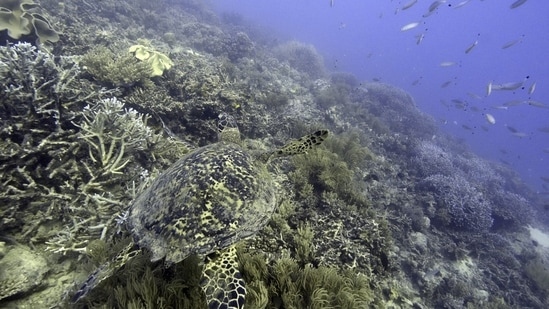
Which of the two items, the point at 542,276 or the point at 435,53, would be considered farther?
the point at 435,53

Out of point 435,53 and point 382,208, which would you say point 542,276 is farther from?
point 435,53

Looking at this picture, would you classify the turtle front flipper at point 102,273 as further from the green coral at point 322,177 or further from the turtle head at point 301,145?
the green coral at point 322,177

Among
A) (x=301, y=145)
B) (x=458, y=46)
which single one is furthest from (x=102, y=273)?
(x=458, y=46)

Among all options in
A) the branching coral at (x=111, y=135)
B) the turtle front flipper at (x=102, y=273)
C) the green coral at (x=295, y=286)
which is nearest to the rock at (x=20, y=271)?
the turtle front flipper at (x=102, y=273)

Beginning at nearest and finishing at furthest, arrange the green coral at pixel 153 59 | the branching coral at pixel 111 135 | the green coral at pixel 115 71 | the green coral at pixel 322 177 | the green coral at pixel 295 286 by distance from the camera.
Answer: the green coral at pixel 295 286 → the branching coral at pixel 111 135 → the green coral at pixel 322 177 → the green coral at pixel 115 71 → the green coral at pixel 153 59

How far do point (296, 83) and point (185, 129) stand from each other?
1133cm

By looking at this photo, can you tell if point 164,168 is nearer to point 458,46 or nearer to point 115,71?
point 115,71

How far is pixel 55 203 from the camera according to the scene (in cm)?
382

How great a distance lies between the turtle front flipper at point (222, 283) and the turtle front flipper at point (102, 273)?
0.84 m

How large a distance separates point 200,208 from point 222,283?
78 cm

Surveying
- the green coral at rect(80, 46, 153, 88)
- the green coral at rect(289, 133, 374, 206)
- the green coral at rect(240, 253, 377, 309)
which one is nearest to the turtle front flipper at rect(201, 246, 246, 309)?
the green coral at rect(240, 253, 377, 309)

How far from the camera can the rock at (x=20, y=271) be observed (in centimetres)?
287

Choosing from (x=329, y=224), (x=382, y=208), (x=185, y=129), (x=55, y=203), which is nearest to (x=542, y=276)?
(x=382, y=208)

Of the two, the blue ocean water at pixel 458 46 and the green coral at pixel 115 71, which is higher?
the green coral at pixel 115 71
